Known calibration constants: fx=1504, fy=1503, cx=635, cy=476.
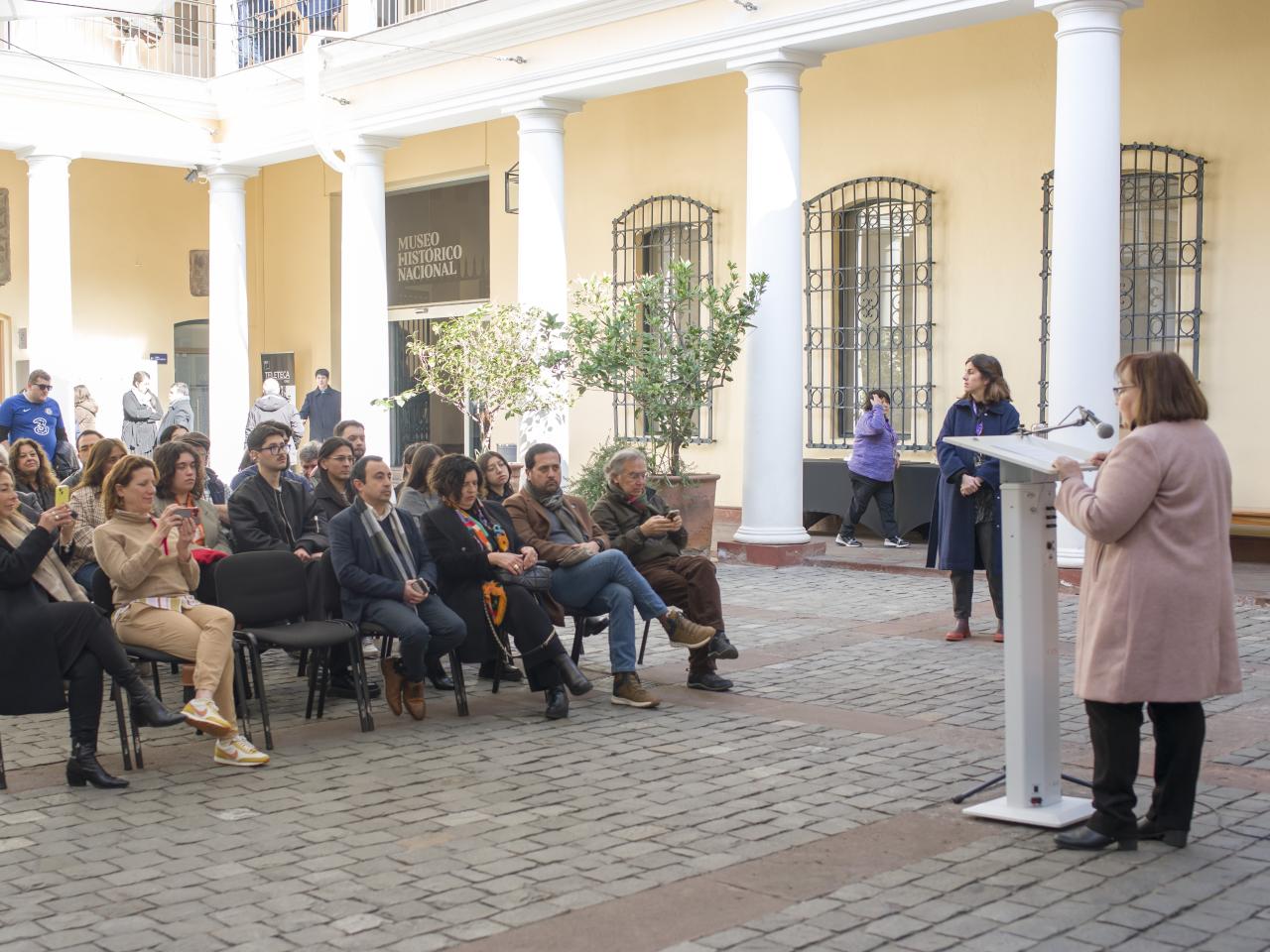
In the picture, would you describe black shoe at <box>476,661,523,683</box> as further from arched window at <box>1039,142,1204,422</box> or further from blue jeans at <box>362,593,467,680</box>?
arched window at <box>1039,142,1204,422</box>

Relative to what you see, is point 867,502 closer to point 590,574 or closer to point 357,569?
point 590,574

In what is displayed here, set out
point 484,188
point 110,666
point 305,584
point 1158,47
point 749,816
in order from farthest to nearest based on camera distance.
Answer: point 484,188 < point 1158,47 < point 305,584 < point 110,666 < point 749,816

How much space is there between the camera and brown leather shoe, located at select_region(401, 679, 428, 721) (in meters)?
7.20

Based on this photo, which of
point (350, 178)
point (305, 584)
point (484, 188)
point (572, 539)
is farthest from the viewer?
point (484, 188)

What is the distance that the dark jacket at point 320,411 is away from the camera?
757 inches

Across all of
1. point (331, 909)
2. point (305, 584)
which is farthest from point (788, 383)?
point (331, 909)

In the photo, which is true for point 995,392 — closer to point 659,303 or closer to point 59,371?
point 659,303

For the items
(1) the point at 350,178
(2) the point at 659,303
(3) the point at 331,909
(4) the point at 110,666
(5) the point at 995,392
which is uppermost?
(1) the point at 350,178

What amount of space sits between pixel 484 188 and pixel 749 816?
1563cm

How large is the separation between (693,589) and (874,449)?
6.23 meters

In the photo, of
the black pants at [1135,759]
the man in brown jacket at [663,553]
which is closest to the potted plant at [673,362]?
the man in brown jacket at [663,553]

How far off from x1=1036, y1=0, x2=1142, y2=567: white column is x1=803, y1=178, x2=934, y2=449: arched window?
12.2 ft

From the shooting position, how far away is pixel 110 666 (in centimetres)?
606

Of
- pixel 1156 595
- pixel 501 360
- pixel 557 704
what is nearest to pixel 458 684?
pixel 557 704
